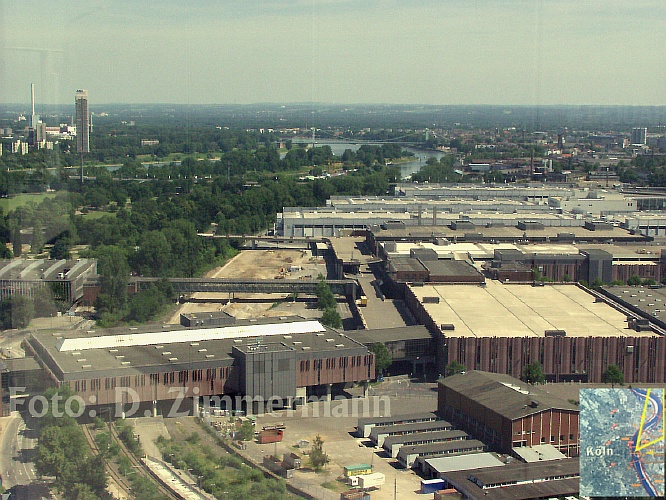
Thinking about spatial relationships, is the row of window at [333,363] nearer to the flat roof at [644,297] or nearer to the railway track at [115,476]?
the railway track at [115,476]

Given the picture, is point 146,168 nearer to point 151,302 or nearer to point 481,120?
point 151,302

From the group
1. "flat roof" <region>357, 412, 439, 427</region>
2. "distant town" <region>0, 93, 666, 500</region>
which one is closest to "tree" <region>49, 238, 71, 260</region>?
"distant town" <region>0, 93, 666, 500</region>

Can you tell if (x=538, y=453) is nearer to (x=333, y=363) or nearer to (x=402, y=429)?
(x=402, y=429)

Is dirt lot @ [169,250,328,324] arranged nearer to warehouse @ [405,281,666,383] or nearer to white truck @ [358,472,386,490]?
warehouse @ [405,281,666,383]

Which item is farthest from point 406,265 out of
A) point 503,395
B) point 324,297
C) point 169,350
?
point 503,395

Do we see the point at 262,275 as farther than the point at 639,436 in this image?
Yes

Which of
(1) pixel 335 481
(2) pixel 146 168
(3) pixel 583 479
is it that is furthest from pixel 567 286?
(2) pixel 146 168
